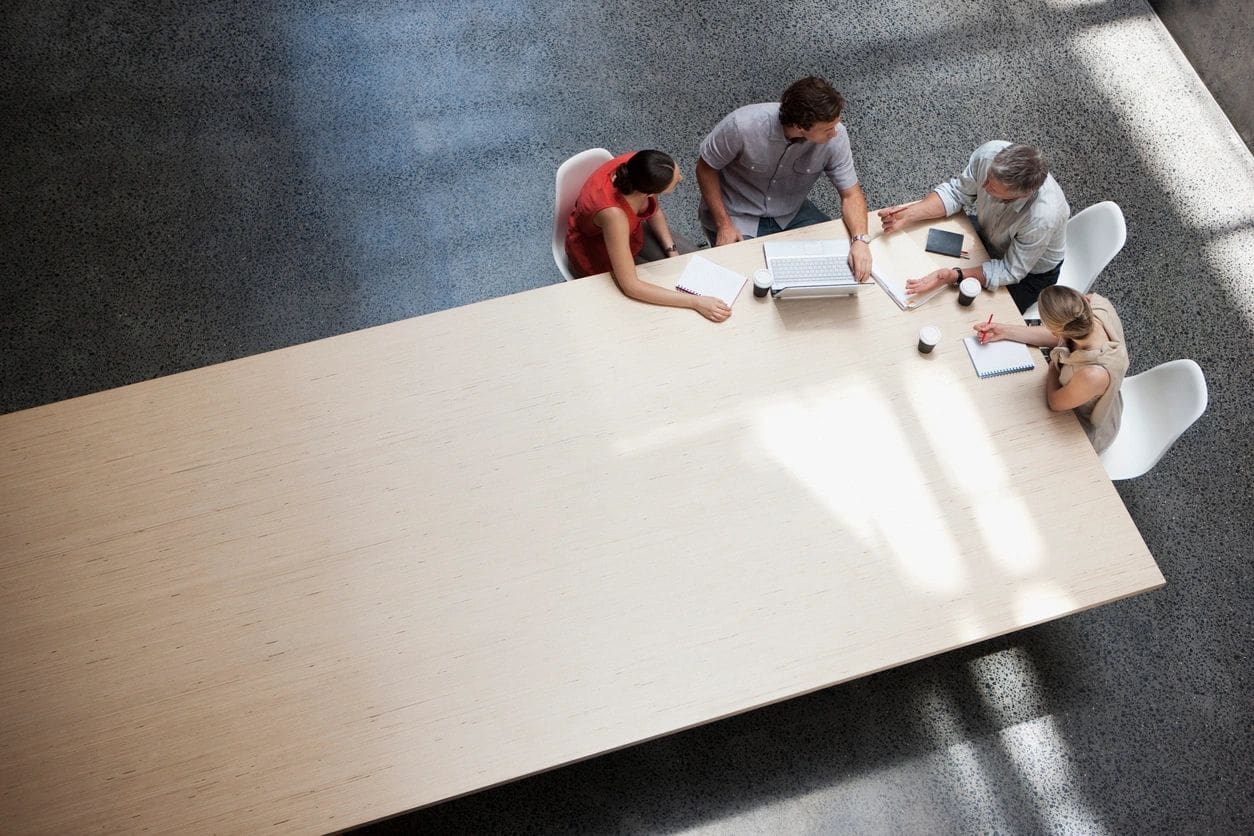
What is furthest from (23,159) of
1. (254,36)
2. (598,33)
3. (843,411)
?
(843,411)

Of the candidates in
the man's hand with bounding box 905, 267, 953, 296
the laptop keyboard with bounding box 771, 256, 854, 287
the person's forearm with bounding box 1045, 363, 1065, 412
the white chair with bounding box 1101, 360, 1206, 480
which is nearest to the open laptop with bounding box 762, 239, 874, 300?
the laptop keyboard with bounding box 771, 256, 854, 287

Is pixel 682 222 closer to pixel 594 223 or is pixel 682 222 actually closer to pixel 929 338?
pixel 594 223

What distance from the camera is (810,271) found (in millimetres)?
2918

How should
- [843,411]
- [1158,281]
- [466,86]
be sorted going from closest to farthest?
1. [843,411]
2. [1158,281]
3. [466,86]

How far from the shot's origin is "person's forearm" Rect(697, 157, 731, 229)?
3.36 meters

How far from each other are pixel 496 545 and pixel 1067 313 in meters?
1.73

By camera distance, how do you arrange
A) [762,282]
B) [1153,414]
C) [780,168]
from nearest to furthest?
[762,282]
[1153,414]
[780,168]

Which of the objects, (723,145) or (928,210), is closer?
(928,210)

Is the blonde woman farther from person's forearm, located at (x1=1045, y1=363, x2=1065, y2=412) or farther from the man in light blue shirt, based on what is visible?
the man in light blue shirt

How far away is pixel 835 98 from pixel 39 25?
3.99m

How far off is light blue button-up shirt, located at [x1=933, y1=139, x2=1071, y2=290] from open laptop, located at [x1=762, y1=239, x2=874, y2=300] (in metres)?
0.40

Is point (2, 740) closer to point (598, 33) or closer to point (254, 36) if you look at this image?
point (254, 36)

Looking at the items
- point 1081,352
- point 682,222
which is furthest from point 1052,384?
point 682,222

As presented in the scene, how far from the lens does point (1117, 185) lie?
4.20 meters
